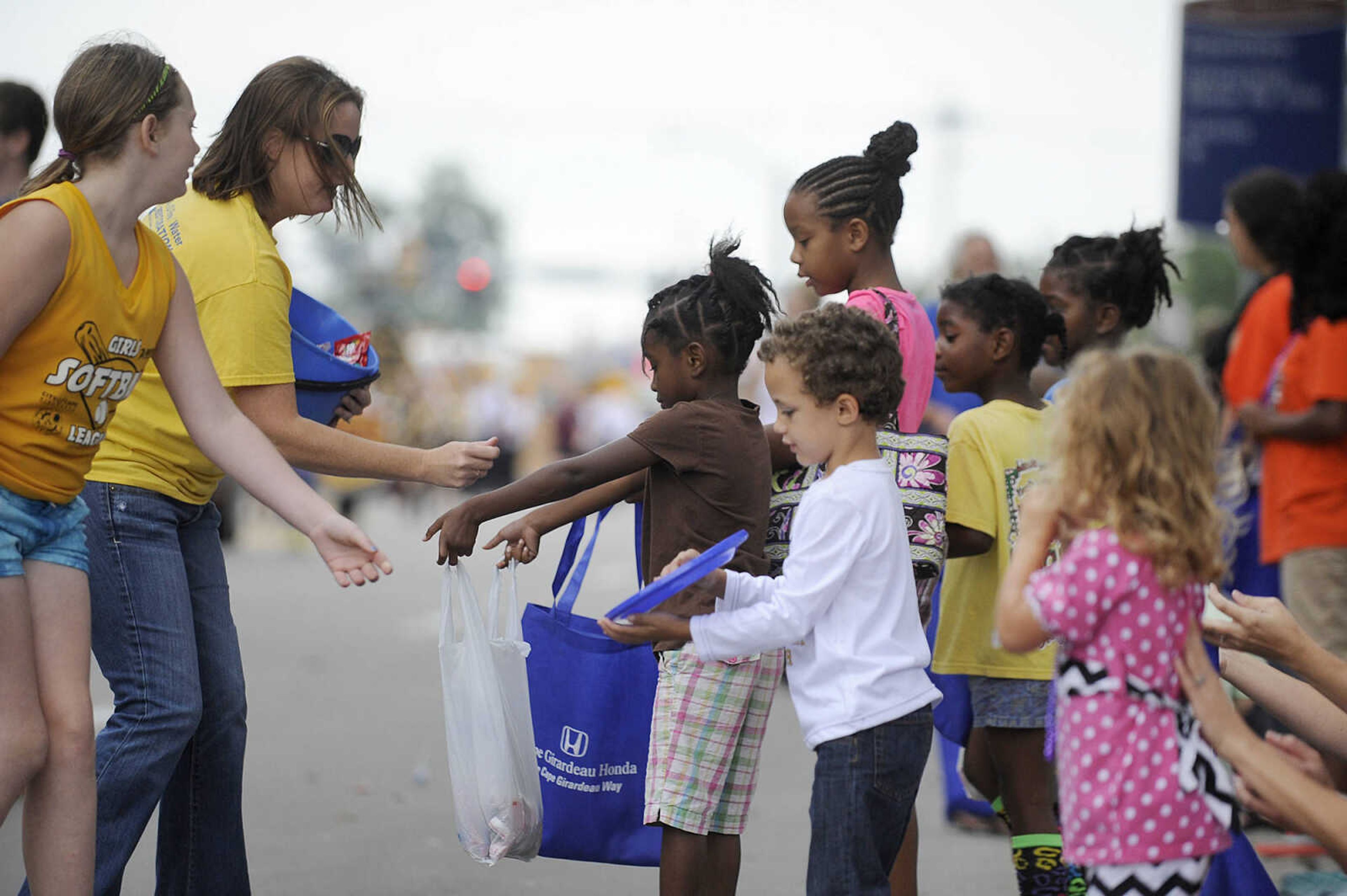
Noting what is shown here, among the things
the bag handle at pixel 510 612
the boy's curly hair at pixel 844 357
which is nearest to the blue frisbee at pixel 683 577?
the boy's curly hair at pixel 844 357

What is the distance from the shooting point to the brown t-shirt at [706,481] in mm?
3340

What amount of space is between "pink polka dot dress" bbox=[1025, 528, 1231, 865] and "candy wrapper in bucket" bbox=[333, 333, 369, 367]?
189 cm

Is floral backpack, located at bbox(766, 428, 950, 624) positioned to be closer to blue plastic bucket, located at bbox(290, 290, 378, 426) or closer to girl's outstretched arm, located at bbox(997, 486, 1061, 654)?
girl's outstretched arm, located at bbox(997, 486, 1061, 654)

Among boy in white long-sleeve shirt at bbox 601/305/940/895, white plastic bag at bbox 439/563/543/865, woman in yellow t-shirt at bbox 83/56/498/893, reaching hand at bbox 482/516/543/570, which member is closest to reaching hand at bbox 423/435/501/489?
woman in yellow t-shirt at bbox 83/56/498/893

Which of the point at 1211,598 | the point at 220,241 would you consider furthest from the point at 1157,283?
the point at 220,241

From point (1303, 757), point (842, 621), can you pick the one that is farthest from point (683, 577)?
point (1303, 757)

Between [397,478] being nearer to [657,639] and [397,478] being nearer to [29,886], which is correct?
[657,639]

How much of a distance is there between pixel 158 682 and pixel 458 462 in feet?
2.60

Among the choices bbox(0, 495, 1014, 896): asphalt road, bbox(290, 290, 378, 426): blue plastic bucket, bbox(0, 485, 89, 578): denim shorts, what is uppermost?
bbox(290, 290, 378, 426): blue plastic bucket

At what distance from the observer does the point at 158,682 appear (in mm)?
3088

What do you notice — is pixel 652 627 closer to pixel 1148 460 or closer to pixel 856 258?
pixel 1148 460

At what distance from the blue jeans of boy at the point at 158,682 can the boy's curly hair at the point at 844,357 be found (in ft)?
4.61

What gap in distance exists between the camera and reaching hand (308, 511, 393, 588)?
299 centimetres

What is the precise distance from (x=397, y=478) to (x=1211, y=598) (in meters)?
1.76
